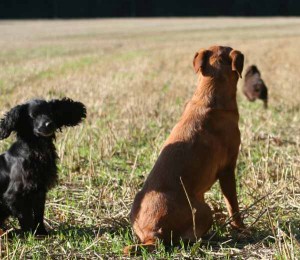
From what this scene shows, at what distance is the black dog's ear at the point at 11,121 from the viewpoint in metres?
4.82

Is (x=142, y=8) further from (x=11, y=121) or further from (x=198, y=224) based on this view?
(x=198, y=224)

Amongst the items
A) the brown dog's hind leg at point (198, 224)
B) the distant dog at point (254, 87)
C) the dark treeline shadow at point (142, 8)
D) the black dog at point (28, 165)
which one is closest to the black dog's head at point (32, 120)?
the black dog at point (28, 165)

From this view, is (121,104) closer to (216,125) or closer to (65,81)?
(65,81)

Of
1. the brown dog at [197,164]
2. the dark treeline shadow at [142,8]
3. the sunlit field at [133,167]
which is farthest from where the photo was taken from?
the dark treeline shadow at [142,8]

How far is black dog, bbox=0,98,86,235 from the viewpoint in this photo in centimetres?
470

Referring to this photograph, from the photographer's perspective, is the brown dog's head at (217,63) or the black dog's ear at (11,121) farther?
the black dog's ear at (11,121)

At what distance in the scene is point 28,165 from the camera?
475 cm

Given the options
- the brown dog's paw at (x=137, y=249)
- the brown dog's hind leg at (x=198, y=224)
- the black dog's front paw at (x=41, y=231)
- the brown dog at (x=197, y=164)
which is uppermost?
the brown dog at (x=197, y=164)

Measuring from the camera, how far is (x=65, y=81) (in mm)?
13812

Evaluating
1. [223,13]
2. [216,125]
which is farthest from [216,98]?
[223,13]

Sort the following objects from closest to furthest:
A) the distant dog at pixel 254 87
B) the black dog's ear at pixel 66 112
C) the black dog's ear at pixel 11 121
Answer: the black dog's ear at pixel 11 121
the black dog's ear at pixel 66 112
the distant dog at pixel 254 87

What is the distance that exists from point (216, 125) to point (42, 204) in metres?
1.58

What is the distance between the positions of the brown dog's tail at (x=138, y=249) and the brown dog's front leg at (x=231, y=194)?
80 centimetres

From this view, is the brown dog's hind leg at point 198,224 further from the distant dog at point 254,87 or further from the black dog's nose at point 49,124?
the distant dog at point 254,87
